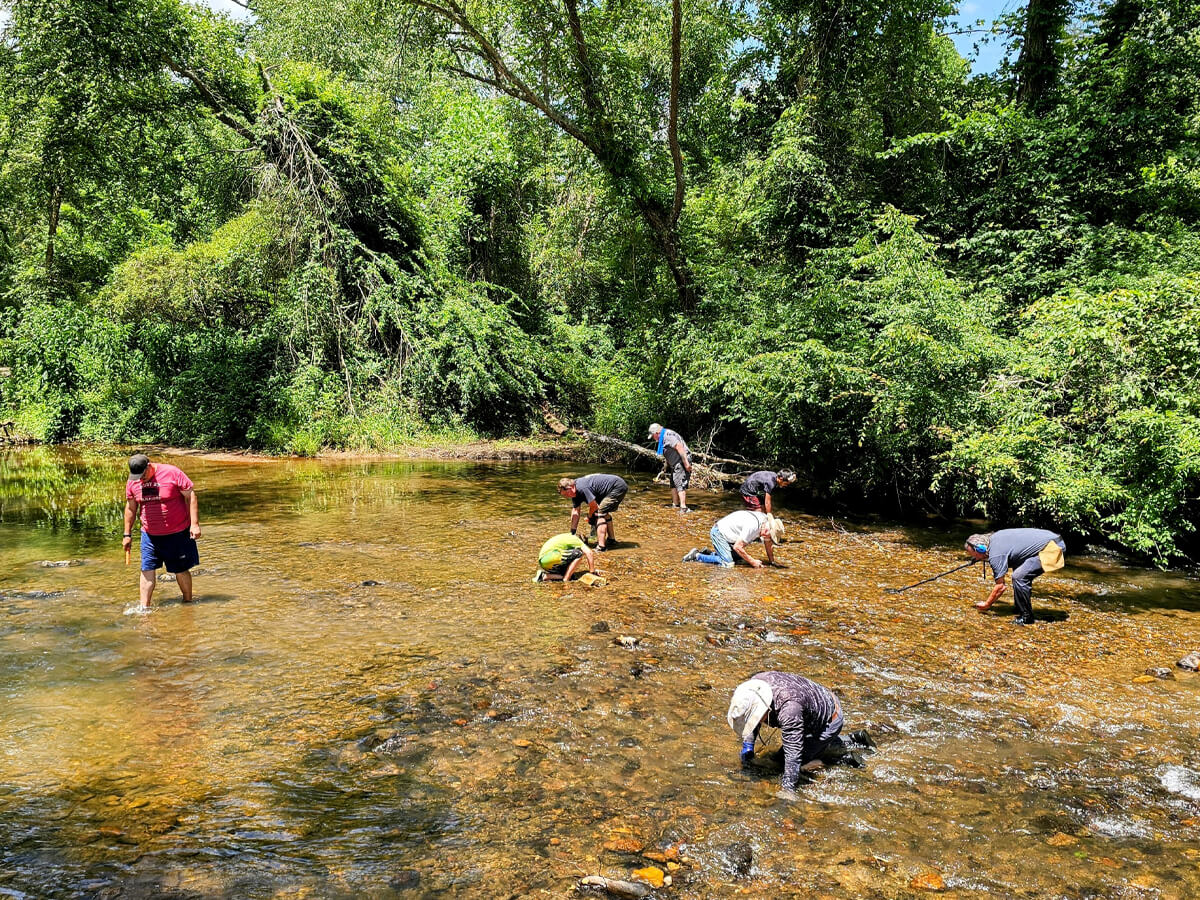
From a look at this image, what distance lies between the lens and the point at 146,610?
27.3ft

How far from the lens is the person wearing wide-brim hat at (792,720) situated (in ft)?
16.3

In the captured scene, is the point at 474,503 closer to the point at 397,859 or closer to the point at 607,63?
the point at 607,63

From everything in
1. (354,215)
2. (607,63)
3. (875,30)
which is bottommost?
(354,215)

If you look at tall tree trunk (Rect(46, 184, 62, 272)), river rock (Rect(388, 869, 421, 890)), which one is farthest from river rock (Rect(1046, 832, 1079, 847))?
tall tree trunk (Rect(46, 184, 62, 272))

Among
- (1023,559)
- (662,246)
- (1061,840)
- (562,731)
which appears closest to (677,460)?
(662,246)

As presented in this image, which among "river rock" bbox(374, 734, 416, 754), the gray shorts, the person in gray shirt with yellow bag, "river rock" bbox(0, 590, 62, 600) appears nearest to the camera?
"river rock" bbox(374, 734, 416, 754)

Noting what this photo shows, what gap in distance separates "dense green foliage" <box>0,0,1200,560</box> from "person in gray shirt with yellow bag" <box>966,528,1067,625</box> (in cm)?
154

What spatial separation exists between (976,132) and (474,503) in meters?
13.0

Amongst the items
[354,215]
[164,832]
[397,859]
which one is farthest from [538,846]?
[354,215]

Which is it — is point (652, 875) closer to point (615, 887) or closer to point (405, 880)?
point (615, 887)

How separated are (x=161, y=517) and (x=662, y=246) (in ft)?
43.0

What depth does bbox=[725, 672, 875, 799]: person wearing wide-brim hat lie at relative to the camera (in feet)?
16.3

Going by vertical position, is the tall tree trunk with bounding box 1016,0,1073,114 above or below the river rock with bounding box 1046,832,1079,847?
above

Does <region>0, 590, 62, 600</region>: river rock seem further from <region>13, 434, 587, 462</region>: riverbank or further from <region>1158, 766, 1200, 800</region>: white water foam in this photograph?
<region>13, 434, 587, 462</region>: riverbank
